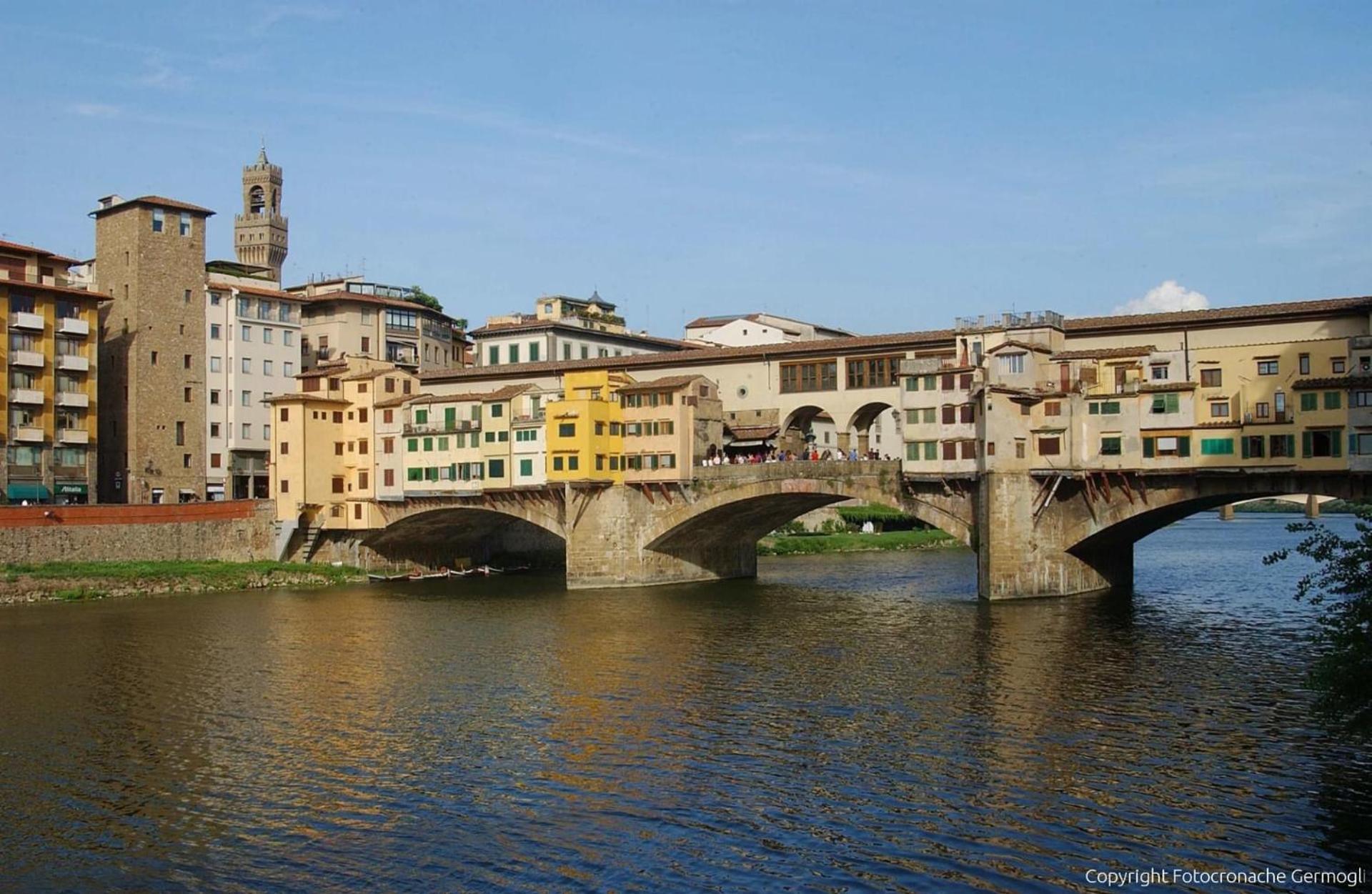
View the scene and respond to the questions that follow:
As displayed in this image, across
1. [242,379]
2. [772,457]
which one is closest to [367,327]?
[242,379]

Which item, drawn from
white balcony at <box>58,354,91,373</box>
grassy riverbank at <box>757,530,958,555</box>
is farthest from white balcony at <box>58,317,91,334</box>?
grassy riverbank at <box>757,530,958,555</box>

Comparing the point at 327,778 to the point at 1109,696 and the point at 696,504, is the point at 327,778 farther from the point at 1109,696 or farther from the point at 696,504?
the point at 696,504

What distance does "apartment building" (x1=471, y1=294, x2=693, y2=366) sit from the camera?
105m

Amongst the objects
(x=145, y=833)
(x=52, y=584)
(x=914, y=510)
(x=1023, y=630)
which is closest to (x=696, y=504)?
(x=914, y=510)

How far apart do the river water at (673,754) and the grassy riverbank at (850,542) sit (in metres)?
43.2

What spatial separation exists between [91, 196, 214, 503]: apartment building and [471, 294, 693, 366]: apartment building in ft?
75.8

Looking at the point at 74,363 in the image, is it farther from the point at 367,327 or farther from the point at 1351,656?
the point at 1351,656

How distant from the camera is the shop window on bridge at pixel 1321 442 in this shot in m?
55.8

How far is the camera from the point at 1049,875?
23547 millimetres

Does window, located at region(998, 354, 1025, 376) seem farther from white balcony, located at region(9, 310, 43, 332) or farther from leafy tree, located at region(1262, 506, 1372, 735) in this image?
white balcony, located at region(9, 310, 43, 332)

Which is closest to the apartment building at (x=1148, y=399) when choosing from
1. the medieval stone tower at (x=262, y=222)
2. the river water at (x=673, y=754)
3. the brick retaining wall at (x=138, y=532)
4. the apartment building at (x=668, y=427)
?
the river water at (x=673, y=754)

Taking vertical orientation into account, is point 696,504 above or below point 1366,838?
above

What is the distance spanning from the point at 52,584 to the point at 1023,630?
52853 mm

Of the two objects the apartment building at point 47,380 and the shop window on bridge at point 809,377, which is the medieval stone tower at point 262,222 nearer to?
the apartment building at point 47,380
